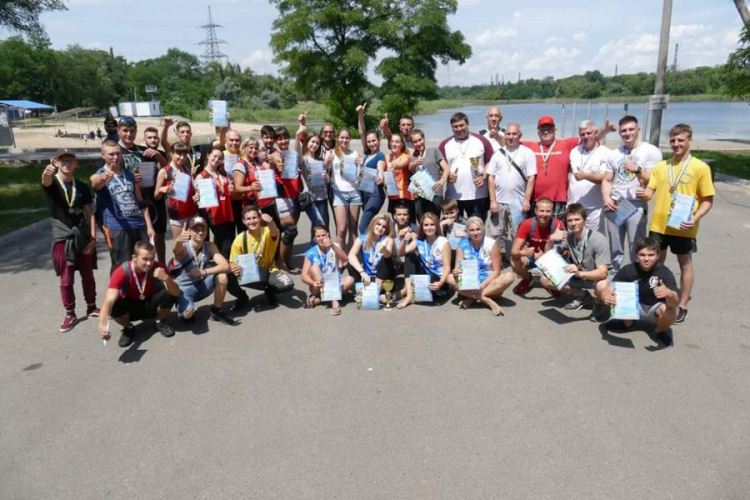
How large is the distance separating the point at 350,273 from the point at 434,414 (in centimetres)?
261

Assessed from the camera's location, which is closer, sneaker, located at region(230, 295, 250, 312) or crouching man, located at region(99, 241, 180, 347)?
crouching man, located at region(99, 241, 180, 347)

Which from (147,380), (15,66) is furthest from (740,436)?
(15,66)

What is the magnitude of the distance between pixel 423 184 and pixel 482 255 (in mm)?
1143

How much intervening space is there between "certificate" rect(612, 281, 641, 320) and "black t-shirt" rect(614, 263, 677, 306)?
124 millimetres

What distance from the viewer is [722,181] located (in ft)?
43.7

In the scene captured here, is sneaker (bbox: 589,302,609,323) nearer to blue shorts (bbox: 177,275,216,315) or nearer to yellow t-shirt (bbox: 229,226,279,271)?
yellow t-shirt (bbox: 229,226,279,271)

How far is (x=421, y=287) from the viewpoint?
19.3ft

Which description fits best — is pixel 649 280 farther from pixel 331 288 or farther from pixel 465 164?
pixel 331 288

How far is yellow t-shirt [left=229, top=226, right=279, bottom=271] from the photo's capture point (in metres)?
5.89

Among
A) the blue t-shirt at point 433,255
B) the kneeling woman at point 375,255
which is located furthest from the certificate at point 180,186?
the blue t-shirt at point 433,255

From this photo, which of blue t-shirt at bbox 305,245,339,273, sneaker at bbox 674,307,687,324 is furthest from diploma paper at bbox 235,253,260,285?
sneaker at bbox 674,307,687,324

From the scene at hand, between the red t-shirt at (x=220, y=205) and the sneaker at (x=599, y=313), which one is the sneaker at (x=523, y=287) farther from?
the red t-shirt at (x=220, y=205)

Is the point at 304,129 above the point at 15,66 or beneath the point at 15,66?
beneath

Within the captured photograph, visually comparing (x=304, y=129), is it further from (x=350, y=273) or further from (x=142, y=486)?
(x=142, y=486)
